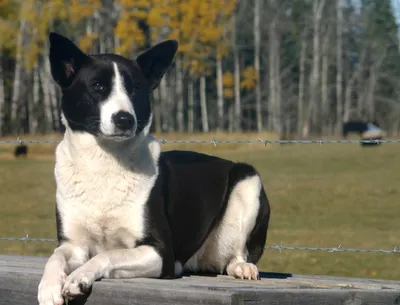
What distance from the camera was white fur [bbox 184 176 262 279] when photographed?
5777 millimetres

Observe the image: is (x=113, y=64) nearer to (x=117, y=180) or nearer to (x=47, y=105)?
(x=117, y=180)

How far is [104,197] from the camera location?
199 inches

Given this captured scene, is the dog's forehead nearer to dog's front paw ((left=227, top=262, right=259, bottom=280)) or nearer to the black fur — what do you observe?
the black fur

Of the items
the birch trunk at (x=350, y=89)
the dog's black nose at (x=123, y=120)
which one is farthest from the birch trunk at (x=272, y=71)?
the dog's black nose at (x=123, y=120)

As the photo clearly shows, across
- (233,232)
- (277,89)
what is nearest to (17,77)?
(277,89)

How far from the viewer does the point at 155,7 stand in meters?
51.8

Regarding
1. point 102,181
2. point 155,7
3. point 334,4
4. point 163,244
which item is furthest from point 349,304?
point 334,4

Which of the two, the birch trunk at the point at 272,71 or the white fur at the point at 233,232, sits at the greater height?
the white fur at the point at 233,232

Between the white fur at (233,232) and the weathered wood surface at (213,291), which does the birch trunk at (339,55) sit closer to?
the white fur at (233,232)

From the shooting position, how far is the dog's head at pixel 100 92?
4.87 metres

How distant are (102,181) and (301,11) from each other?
217 ft

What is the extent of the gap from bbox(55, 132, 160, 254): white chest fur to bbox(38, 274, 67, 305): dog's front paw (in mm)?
633

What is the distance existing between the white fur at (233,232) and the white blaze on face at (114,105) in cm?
118

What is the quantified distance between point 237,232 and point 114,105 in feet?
4.43
